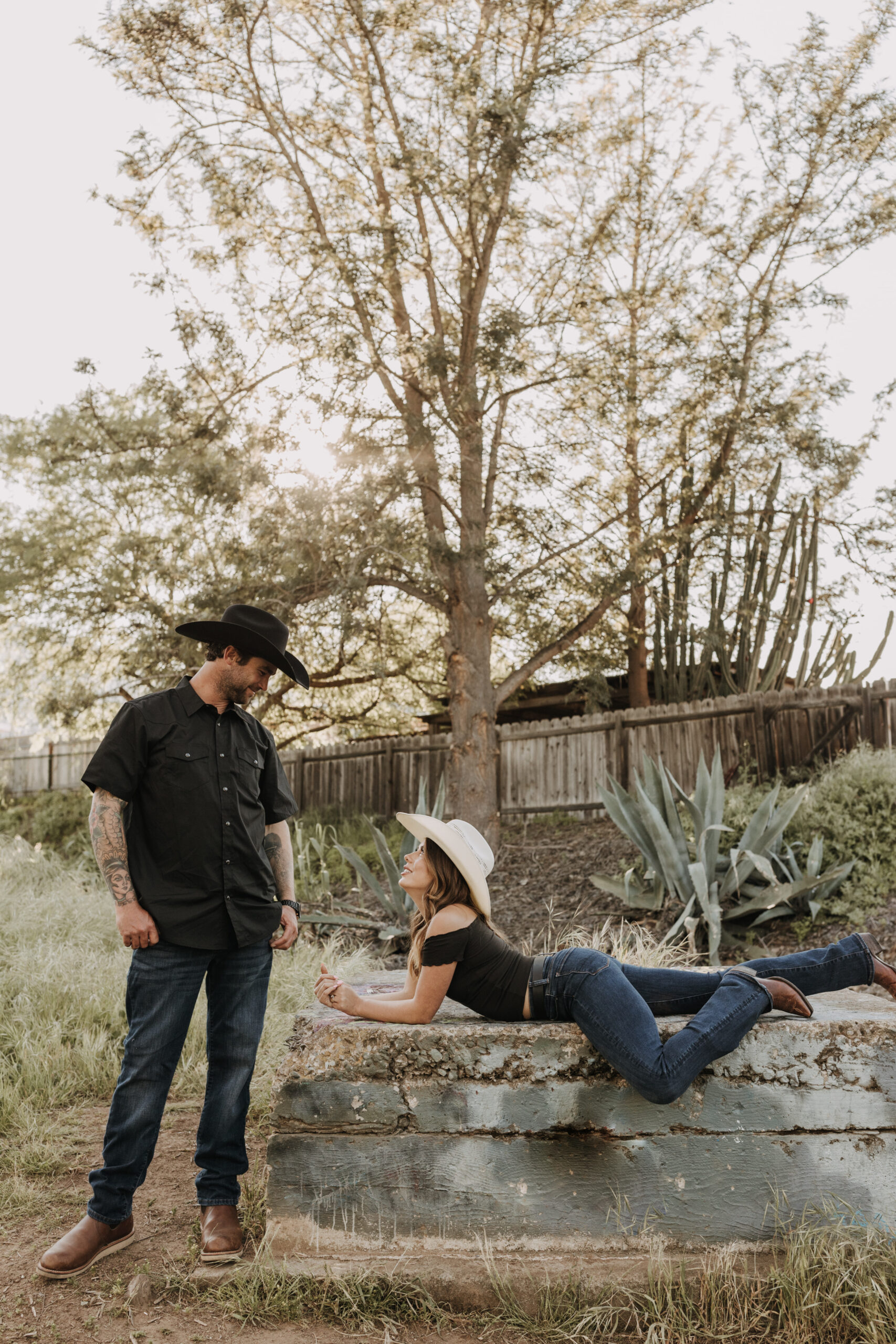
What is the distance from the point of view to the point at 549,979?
2.93m

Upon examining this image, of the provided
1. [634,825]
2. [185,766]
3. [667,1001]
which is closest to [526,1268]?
[667,1001]

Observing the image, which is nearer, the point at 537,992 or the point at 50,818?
the point at 537,992

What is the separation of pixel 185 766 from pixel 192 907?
46 centimetres

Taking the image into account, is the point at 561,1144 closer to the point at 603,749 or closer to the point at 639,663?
the point at 603,749

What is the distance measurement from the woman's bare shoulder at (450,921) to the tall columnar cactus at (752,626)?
8699 mm

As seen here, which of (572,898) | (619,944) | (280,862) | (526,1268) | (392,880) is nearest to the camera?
(526,1268)

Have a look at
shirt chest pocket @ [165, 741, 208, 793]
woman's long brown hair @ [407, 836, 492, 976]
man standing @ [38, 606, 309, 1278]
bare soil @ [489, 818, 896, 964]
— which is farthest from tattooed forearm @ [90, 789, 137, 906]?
bare soil @ [489, 818, 896, 964]


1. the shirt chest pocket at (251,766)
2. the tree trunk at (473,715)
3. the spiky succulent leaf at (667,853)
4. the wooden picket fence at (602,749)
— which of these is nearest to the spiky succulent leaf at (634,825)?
the spiky succulent leaf at (667,853)

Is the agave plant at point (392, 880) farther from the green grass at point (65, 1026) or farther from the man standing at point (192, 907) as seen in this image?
the man standing at point (192, 907)

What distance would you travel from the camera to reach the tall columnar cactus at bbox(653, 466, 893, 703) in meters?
11.6

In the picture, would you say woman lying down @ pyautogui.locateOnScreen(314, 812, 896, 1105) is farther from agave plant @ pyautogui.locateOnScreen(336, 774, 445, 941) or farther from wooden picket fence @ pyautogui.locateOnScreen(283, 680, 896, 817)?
wooden picket fence @ pyautogui.locateOnScreen(283, 680, 896, 817)

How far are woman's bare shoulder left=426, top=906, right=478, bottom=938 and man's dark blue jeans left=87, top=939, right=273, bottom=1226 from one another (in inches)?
28.1

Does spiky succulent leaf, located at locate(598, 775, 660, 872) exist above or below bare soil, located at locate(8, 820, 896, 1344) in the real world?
above

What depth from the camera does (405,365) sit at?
1019 centimetres
